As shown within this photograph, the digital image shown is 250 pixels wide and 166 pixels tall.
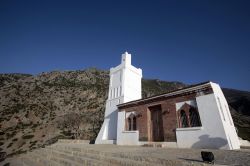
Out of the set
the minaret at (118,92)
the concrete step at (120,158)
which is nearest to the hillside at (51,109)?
the minaret at (118,92)

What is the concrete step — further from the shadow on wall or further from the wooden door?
the wooden door

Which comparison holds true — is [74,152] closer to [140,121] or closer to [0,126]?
[140,121]

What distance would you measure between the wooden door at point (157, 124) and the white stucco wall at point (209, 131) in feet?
8.69

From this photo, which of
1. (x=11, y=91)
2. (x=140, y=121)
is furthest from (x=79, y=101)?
(x=140, y=121)

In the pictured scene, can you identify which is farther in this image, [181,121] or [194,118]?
[181,121]

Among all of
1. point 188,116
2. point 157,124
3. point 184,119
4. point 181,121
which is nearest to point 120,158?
point 188,116

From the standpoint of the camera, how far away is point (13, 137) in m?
37.3

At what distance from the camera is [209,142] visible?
12203mm

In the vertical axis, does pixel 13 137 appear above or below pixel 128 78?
below

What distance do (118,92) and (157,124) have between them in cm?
1055

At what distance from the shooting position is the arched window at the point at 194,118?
1360 centimetres

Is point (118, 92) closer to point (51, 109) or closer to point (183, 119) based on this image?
point (183, 119)

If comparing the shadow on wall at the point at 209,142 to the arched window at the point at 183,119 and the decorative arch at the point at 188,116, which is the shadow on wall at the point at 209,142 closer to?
the decorative arch at the point at 188,116

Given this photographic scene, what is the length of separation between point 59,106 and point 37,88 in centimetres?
1707
